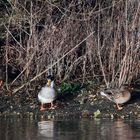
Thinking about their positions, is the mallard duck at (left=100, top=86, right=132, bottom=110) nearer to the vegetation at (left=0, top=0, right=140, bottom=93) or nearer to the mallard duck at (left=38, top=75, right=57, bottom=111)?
the vegetation at (left=0, top=0, right=140, bottom=93)

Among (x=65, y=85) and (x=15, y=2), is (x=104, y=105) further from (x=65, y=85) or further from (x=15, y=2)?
(x=15, y=2)

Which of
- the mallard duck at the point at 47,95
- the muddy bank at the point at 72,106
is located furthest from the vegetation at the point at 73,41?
the mallard duck at the point at 47,95

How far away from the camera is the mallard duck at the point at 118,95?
56.4ft

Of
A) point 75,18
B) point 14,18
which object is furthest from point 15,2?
A: point 75,18

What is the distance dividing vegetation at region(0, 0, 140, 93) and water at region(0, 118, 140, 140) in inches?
113

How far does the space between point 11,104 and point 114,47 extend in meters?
3.21

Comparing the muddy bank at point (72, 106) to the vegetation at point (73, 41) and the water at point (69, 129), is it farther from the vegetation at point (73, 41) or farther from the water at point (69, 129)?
the water at point (69, 129)

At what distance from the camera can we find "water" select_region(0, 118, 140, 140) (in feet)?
42.4

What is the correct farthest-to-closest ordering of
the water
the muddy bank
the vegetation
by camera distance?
the vegetation → the muddy bank → the water

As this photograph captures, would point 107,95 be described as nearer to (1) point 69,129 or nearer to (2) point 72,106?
(2) point 72,106

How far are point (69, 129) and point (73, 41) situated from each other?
5.22 m

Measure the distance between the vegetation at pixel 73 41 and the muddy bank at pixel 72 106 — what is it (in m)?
0.54

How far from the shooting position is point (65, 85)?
18672 millimetres

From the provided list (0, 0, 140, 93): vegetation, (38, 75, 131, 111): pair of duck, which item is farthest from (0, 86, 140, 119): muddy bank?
(0, 0, 140, 93): vegetation
